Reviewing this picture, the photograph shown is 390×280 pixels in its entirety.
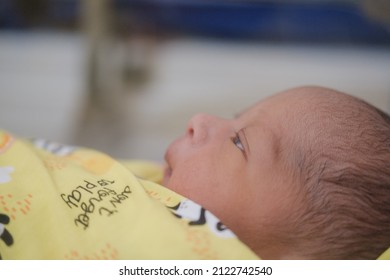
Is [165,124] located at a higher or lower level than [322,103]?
lower

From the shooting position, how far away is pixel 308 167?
71 centimetres

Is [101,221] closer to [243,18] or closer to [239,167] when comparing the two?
[239,167]

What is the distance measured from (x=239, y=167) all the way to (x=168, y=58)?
1.42 m

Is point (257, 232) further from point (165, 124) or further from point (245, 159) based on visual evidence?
point (165, 124)

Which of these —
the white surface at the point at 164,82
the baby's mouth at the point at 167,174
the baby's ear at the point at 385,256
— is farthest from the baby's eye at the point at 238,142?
the white surface at the point at 164,82

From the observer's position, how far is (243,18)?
2.11 meters

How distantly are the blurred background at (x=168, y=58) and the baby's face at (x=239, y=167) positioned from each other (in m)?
0.95

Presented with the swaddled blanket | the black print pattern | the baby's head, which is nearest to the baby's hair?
the baby's head

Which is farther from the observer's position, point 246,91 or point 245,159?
point 246,91

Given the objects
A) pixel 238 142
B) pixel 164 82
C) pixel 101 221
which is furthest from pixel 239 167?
pixel 164 82

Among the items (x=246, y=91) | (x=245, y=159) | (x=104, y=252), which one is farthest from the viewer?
(x=246, y=91)

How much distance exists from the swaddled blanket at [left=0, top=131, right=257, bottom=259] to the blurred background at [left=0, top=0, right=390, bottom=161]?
1.04 m

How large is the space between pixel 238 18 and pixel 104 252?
162 cm
